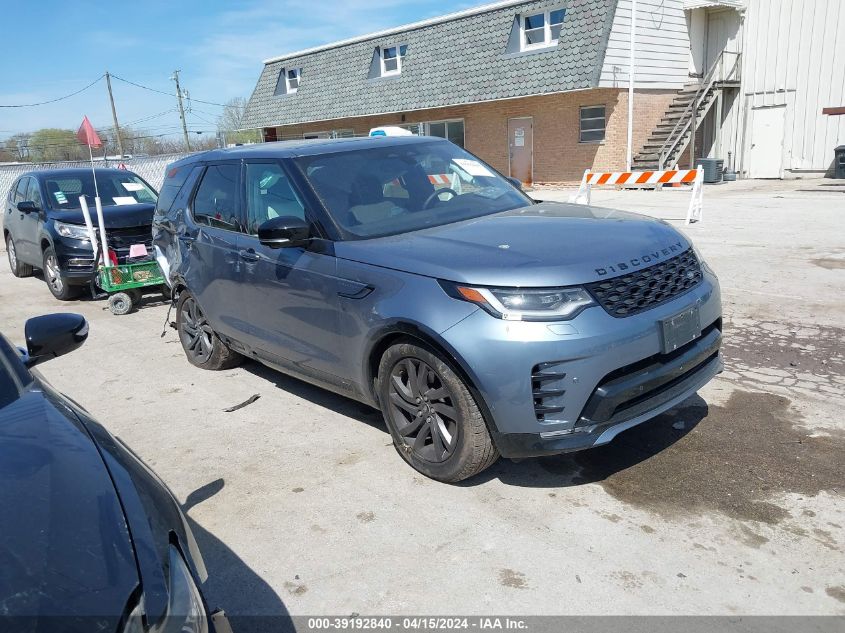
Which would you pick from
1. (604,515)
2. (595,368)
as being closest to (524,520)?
(604,515)

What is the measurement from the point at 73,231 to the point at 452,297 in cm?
777

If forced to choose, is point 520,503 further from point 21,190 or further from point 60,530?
point 21,190

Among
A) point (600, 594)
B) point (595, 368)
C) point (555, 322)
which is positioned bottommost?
point (600, 594)

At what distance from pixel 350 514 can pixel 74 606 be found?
2040 millimetres

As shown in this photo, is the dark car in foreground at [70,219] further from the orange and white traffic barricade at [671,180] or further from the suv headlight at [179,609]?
the orange and white traffic barricade at [671,180]

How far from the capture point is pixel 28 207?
32.8ft

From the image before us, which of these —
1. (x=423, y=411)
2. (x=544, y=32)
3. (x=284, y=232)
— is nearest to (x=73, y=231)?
(x=284, y=232)

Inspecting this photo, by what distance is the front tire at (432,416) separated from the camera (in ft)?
11.4

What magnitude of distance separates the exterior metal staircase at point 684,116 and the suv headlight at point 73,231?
1678cm

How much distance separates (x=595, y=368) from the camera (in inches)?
126

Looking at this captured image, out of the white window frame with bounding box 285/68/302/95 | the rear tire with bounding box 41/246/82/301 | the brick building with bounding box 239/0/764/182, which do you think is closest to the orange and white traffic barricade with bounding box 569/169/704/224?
the brick building with bounding box 239/0/764/182

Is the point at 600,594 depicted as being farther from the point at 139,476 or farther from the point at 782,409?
the point at 782,409

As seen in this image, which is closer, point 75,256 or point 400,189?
point 400,189

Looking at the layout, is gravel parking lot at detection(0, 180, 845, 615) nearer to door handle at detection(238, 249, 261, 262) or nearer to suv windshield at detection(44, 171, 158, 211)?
door handle at detection(238, 249, 261, 262)
